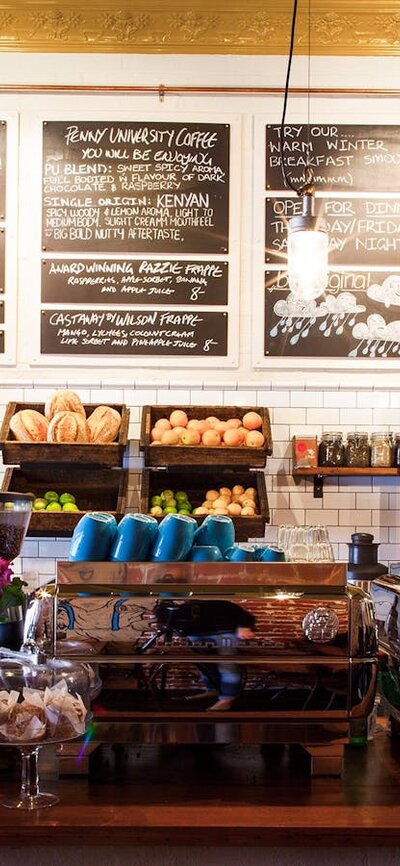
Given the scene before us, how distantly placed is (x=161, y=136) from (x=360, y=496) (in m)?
2.22

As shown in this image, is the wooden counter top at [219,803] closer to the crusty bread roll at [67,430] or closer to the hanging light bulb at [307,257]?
the hanging light bulb at [307,257]

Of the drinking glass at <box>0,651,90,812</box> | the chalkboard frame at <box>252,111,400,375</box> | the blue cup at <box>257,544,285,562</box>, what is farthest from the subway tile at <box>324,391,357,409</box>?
the drinking glass at <box>0,651,90,812</box>

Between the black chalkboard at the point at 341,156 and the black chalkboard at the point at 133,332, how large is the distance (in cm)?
85

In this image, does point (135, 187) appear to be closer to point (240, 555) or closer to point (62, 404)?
point (62, 404)

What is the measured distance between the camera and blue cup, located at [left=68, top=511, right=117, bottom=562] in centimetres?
232

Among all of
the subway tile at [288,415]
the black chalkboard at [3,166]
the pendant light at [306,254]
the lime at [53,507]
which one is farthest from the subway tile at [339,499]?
the black chalkboard at [3,166]

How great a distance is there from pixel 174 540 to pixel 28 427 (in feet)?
8.79

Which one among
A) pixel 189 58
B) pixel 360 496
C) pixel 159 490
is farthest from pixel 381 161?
pixel 159 490

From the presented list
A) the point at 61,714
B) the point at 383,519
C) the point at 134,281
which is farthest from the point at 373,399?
the point at 61,714

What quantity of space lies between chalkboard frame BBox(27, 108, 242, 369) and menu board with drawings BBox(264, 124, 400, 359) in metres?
0.17

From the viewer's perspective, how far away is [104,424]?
4.88m

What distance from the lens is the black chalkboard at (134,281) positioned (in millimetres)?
5344

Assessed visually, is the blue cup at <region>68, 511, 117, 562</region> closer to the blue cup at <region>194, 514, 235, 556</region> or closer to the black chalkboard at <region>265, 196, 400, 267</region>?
the blue cup at <region>194, 514, 235, 556</region>

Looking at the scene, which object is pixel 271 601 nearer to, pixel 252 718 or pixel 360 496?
pixel 252 718
